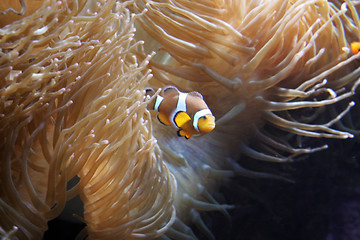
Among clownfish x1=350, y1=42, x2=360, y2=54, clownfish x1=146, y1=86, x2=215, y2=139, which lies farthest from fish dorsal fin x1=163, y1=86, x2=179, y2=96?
clownfish x1=350, y1=42, x2=360, y2=54

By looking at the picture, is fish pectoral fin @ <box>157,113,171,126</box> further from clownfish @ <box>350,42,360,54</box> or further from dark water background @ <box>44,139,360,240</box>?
clownfish @ <box>350,42,360,54</box>

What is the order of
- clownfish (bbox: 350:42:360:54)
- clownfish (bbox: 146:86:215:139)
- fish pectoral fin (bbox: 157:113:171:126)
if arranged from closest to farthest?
1. clownfish (bbox: 146:86:215:139)
2. fish pectoral fin (bbox: 157:113:171:126)
3. clownfish (bbox: 350:42:360:54)

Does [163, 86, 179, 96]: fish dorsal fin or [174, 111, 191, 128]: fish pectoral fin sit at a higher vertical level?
[163, 86, 179, 96]: fish dorsal fin

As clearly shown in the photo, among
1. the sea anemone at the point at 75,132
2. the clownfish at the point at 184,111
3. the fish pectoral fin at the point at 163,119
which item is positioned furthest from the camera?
the fish pectoral fin at the point at 163,119

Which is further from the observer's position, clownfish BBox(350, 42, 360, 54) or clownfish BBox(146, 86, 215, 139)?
clownfish BBox(350, 42, 360, 54)

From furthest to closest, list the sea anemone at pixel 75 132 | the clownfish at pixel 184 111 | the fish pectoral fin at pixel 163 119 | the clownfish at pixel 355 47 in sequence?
the clownfish at pixel 355 47, the fish pectoral fin at pixel 163 119, the clownfish at pixel 184 111, the sea anemone at pixel 75 132

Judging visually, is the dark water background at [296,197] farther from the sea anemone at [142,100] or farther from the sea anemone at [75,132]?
the sea anemone at [75,132]

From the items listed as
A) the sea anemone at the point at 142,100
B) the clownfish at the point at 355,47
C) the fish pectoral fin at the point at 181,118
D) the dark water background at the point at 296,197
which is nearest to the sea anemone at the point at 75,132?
the sea anemone at the point at 142,100
